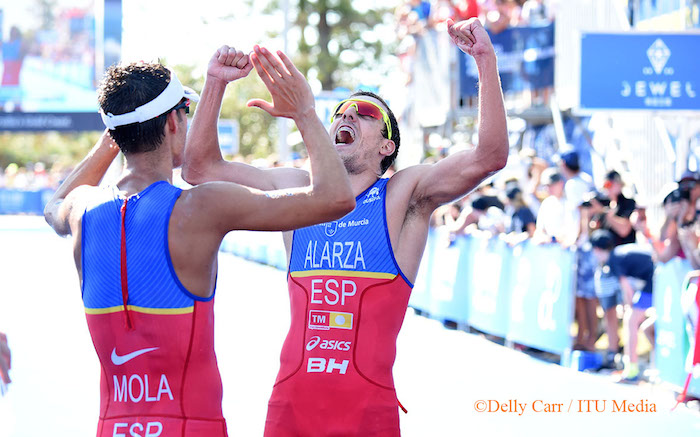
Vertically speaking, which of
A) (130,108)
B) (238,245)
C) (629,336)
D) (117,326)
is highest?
(130,108)

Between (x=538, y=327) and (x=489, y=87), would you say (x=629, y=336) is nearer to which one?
(x=538, y=327)

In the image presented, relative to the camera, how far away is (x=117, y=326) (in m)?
2.95

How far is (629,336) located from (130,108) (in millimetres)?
6549

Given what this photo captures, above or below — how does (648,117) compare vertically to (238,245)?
above

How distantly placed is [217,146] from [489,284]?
776 centimetres

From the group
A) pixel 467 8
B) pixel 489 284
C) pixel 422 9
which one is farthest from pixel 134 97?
pixel 422 9

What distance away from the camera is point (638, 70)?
1083cm

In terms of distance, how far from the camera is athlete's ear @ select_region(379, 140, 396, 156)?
402 centimetres

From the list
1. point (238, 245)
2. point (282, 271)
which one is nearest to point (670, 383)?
point (282, 271)

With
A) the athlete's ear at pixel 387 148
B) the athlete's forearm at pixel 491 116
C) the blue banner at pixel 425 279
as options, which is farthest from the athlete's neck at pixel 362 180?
the blue banner at pixel 425 279

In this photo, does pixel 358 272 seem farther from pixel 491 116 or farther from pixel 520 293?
pixel 520 293

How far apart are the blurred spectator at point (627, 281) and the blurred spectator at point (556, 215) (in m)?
0.69

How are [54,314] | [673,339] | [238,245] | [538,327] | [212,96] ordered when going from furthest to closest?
[238,245] < [54,314] < [538,327] < [673,339] < [212,96]

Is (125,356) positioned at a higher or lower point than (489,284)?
higher
